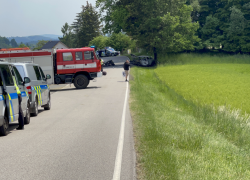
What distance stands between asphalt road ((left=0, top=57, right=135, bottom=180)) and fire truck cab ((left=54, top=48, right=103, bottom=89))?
11.5m

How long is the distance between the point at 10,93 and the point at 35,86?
373cm

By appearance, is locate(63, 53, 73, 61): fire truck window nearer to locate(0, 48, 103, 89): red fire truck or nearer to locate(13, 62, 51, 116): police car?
locate(0, 48, 103, 89): red fire truck

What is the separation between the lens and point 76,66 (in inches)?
974

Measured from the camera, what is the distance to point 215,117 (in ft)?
42.6

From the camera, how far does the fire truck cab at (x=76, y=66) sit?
24.5m

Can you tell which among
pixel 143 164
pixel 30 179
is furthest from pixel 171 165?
pixel 30 179

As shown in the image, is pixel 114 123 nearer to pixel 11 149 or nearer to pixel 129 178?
pixel 11 149

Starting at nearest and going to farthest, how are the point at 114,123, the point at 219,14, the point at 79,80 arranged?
the point at 114,123
the point at 79,80
the point at 219,14

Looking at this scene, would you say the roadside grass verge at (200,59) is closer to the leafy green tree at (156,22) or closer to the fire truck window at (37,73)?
the leafy green tree at (156,22)

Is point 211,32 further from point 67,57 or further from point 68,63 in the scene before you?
point 68,63

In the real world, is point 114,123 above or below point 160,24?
below

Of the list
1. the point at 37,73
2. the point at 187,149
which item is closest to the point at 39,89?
the point at 37,73

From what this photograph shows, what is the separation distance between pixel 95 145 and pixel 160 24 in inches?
1791

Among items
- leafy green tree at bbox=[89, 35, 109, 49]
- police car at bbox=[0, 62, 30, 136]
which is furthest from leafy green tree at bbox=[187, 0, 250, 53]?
police car at bbox=[0, 62, 30, 136]
